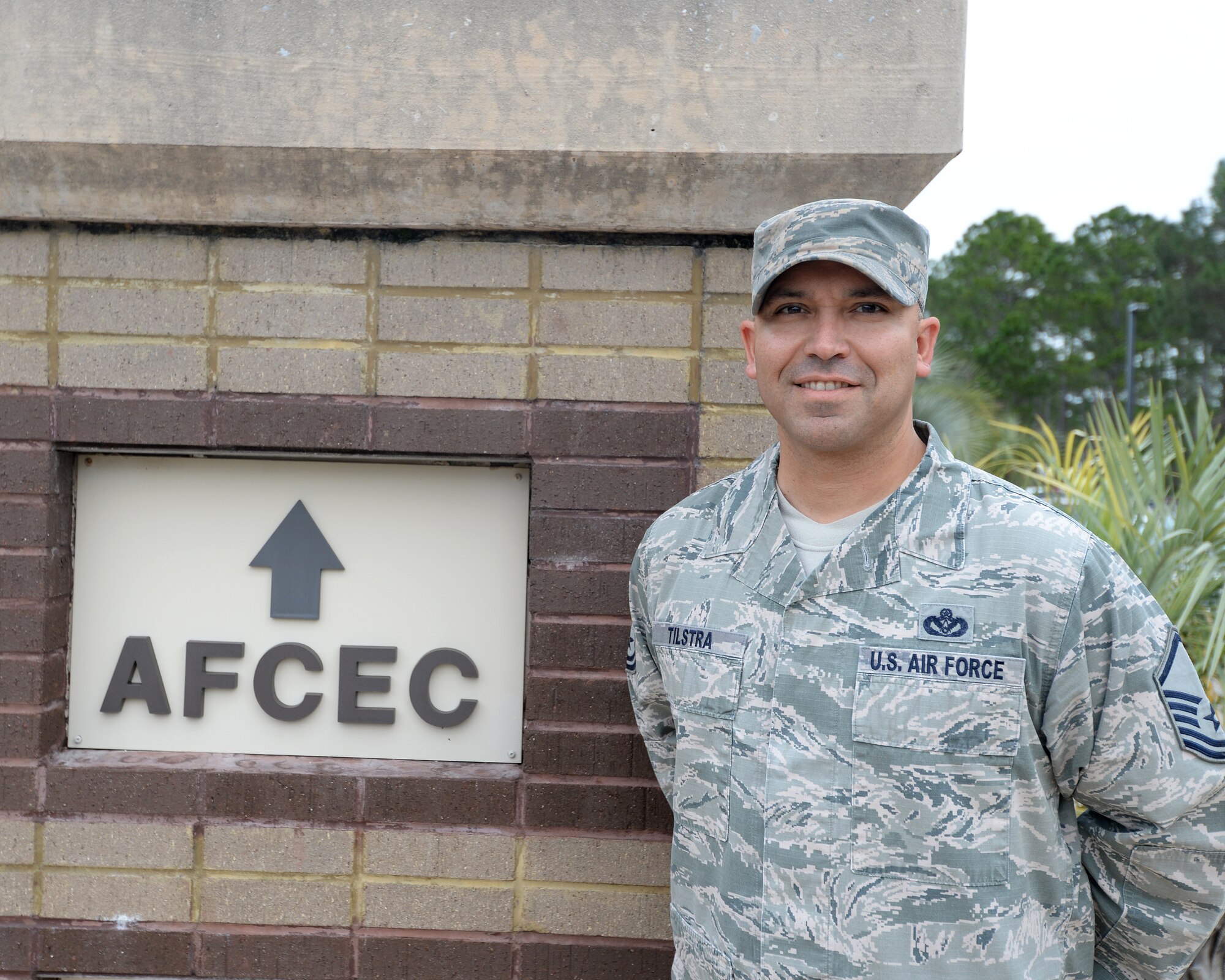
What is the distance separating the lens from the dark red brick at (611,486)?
2.50m

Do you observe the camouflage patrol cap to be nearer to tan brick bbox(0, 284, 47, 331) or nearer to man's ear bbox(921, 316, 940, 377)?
man's ear bbox(921, 316, 940, 377)

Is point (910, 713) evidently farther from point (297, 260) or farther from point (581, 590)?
point (297, 260)

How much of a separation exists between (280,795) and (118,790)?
386 millimetres

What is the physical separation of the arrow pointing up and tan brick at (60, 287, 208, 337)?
1.68ft

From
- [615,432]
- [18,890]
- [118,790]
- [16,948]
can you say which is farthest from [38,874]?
[615,432]

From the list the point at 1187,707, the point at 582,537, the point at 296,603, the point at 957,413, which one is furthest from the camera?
the point at 957,413

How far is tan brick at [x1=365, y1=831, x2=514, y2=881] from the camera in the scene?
252cm

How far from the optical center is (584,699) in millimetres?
2510

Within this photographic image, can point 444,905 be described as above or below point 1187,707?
below

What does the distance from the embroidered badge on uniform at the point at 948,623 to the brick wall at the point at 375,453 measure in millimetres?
850

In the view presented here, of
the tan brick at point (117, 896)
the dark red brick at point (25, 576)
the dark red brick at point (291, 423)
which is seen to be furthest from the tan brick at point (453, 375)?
the tan brick at point (117, 896)

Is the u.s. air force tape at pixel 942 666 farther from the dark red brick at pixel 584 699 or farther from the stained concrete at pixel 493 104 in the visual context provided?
the stained concrete at pixel 493 104

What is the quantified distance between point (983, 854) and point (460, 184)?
1749 millimetres

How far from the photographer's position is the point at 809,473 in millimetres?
1877
